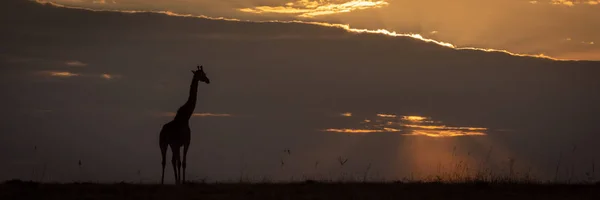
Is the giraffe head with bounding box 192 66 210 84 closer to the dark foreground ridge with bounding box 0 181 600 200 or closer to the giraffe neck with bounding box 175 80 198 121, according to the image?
the giraffe neck with bounding box 175 80 198 121

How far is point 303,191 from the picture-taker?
21.3 m

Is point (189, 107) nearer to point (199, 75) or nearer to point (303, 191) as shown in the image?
point (199, 75)

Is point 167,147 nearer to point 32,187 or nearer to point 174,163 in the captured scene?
point 174,163

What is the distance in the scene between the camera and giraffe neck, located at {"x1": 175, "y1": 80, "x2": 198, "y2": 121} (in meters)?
27.1

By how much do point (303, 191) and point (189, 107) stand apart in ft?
24.7

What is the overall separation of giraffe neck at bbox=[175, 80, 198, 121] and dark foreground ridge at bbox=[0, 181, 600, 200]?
4.45 m

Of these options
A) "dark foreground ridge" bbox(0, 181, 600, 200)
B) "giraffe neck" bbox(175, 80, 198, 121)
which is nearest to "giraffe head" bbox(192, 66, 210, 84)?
"giraffe neck" bbox(175, 80, 198, 121)

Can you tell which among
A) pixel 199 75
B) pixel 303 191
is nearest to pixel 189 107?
pixel 199 75

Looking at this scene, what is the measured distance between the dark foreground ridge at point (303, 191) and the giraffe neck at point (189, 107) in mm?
4446

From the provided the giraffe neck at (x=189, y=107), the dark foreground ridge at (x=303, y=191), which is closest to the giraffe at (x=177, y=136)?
the giraffe neck at (x=189, y=107)

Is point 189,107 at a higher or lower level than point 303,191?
higher

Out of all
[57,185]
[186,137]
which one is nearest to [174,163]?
[186,137]

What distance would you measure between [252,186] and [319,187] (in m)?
1.73

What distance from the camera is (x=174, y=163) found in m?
26.5
